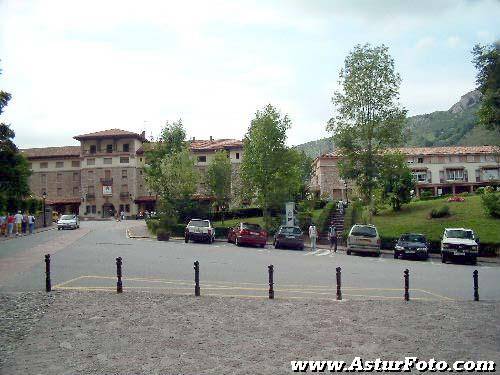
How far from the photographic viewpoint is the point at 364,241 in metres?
27.7

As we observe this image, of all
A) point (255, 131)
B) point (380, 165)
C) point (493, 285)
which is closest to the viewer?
point (493, 285)

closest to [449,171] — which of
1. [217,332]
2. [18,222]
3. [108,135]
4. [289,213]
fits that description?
[108,135]

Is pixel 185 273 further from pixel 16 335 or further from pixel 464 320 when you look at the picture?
pixel 464 320

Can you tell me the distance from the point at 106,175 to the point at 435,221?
5860 centimetres

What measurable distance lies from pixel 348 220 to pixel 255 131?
11156 millimetres

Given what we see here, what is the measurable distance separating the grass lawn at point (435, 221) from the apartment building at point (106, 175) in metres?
40.5

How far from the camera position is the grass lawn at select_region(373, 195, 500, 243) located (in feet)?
113

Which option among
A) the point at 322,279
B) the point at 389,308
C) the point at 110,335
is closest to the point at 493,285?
the point at 322,279

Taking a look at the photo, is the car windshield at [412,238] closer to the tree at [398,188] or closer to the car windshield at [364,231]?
the car windshield at [364,231]

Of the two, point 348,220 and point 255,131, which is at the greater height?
point 255,131

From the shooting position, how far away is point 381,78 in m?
38.4

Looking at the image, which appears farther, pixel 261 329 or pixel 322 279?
pixel 322 279

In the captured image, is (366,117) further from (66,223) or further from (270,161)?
(66,223)

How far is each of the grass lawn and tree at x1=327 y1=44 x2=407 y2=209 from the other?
3784 mm
